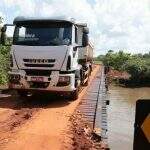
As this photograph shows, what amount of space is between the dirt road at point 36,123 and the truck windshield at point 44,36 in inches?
81.9

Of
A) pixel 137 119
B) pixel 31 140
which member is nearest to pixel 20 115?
pixel 31 140

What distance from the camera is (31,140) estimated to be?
867 centimetres

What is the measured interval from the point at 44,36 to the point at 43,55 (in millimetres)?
671

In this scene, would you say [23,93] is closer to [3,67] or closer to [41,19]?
[41,19]

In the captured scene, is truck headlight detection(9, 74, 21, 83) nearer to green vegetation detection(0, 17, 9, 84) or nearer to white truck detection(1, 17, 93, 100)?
white truck detection(1, 17, 93, 100)

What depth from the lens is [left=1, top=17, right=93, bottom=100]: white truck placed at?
13.5 metres

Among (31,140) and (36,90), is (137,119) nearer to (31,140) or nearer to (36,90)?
(31,140)

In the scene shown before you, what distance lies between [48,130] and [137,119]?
6.26 meters

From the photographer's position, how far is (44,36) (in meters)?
13.7

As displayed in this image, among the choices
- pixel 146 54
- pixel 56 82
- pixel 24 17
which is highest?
pixel 24 17

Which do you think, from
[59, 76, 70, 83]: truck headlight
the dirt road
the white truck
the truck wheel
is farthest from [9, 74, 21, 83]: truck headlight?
[59, 76, 70, 83]: truck headlight

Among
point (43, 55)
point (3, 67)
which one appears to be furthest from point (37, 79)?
point (3, 67)

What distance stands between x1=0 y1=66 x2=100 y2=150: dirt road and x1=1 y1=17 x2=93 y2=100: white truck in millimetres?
746

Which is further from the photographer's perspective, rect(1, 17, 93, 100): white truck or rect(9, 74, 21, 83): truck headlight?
rect(9, 74, 21, 83): truck headlight
